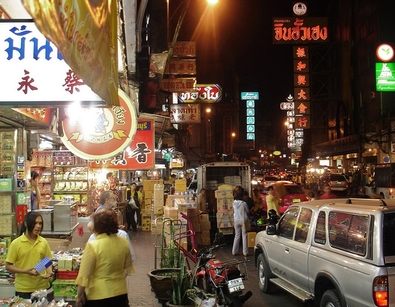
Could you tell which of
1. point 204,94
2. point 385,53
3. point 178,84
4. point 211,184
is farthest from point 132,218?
point 385,53

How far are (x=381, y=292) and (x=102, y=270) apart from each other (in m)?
3.13

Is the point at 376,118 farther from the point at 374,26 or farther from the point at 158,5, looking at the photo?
the point at 158,5

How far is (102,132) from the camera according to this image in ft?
22.9

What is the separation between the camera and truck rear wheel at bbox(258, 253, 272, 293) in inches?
319

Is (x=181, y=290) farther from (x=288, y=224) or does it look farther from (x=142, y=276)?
(x=142, y=276)

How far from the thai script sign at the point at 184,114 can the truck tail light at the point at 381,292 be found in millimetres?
16368

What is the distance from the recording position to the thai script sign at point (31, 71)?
3.39m

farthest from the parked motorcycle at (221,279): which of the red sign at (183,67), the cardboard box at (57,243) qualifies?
the red sign at (183,67)

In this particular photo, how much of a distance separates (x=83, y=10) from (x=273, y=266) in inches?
262

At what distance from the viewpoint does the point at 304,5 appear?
36969 mm

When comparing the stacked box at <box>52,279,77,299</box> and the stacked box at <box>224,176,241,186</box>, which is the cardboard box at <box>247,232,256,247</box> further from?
the stacked box at <box>52,279,77,299</box>

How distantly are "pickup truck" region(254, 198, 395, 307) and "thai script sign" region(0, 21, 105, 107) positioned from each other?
3.82 metres

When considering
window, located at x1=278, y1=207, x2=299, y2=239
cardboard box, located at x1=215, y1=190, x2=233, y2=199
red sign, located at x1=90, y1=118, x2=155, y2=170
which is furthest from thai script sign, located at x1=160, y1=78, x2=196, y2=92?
window, located at x1=278, y1=207, x2=299, y2=239

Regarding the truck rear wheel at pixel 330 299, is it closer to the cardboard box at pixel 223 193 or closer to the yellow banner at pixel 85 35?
the yellow banner at pixel 85 35
